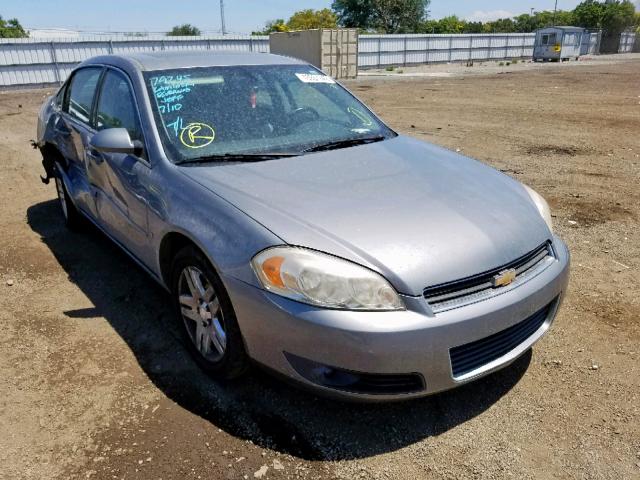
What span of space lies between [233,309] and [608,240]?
11.9 feet

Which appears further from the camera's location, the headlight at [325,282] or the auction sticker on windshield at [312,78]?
the auction sticker on windshield at [312,78]

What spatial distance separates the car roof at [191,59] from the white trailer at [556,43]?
1676 inches

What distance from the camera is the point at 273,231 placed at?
2.23 m

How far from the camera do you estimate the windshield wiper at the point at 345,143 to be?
10.3 feet

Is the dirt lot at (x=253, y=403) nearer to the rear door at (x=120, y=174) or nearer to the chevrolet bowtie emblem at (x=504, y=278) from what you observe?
the rear door at (x=120, y=174)

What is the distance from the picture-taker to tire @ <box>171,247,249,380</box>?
2.46m

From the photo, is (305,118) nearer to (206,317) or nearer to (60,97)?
(206,317)

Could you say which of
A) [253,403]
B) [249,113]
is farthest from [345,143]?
[253,403]

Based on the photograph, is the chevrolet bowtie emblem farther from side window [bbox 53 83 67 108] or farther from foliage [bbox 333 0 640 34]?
foliage [bbox 333 0 640 34]

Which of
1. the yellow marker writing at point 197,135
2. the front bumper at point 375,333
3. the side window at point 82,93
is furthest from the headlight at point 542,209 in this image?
the side window at point 82,93

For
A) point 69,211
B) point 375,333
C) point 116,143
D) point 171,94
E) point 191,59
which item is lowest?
point 69,211

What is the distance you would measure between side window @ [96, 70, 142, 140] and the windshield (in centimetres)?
17

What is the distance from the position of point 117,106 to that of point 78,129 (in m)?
0.82

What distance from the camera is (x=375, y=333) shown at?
2.01 metres
